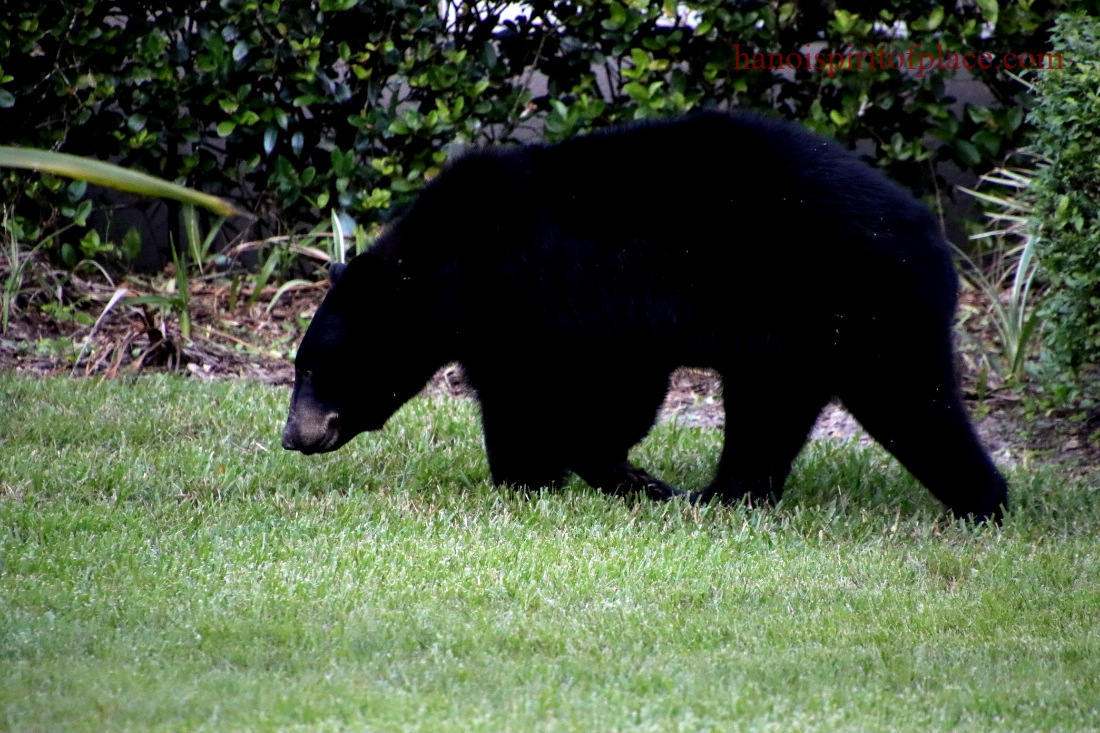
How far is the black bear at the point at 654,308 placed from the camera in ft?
15.9

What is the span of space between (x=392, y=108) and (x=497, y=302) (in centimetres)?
399

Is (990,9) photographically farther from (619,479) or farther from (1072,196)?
(619,479)

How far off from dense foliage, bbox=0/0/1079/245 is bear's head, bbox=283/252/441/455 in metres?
3.40

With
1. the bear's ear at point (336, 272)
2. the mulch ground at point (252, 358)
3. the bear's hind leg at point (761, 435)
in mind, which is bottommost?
the mulch ground at point (252, 358)

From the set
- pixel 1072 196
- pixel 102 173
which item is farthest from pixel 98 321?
pixel 102 173

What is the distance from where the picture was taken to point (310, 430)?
5.33 m

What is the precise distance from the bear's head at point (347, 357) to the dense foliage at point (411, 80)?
3.40 m

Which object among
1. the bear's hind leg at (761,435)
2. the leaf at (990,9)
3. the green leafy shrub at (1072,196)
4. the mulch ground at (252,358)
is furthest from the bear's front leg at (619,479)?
the leaf at (990,9)

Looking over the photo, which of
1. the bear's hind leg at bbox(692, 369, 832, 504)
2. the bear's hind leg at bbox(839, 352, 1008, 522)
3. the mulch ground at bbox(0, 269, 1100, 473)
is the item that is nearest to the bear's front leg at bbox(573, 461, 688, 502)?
the bear's hind leg at bbox(692, 369, 832, 504)

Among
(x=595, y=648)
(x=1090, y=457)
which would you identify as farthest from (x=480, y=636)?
(x=1090, y=457)

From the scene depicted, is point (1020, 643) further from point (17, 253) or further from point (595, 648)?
point (17, 253)

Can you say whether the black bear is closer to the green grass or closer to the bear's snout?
the bear's snout

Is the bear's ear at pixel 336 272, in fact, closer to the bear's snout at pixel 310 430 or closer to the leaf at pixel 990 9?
the bear's snout at pixel 310 430

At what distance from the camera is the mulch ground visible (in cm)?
673
